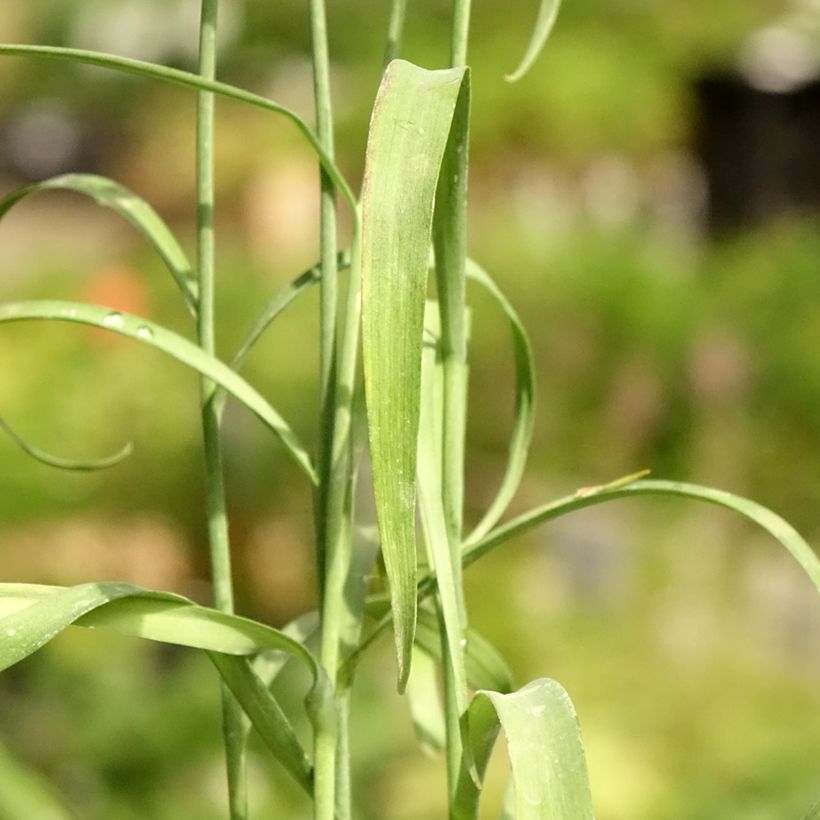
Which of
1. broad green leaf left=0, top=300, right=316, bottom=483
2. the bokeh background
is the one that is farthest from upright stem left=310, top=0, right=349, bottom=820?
the bokeh background

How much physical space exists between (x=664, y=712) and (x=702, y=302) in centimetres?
44

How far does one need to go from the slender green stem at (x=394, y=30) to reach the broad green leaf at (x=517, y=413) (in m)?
0.04

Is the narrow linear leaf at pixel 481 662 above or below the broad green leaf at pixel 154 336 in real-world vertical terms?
below

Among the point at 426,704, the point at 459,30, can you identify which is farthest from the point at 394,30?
the point at 426,704

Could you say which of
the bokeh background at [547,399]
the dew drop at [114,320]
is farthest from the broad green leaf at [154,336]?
the bokeh background at [547,399]

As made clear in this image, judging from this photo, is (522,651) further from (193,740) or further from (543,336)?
(193,740)

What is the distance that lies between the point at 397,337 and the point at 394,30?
0.25ft

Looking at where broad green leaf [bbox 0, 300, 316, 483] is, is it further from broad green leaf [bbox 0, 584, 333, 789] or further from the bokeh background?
the bokeh background

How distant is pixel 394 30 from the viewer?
0.19m

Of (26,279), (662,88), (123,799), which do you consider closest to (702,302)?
(662,88)

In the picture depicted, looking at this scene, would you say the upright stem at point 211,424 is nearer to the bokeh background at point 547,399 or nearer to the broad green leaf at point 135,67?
the broad green leaf at point 135,67

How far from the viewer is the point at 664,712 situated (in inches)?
39.9

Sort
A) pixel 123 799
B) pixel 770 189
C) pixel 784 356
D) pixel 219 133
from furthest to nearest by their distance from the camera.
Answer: pixel 770 189 → pixel 219 133 → pixel 784 356 → pixel 123 799

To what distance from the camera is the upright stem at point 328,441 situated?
175mm
